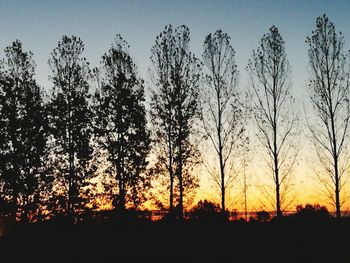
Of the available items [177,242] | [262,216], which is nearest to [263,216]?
[262,216]

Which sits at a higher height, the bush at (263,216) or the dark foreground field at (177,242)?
the bush at (263,216)

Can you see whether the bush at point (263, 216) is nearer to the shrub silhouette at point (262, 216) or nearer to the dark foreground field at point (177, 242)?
the shrub silhouette at point (262, 216)

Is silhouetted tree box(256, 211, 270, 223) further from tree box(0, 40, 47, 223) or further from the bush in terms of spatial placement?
tree box(0, 40, 47, 223)

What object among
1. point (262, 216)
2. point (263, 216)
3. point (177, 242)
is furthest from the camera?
point (262, 216)

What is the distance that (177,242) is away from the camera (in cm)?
2070

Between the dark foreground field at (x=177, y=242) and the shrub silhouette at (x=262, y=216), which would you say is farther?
the shrub silhouette at (x=262, y=216)

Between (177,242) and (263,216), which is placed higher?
(263,216)

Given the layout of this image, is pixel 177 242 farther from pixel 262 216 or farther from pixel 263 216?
pixel 262 216

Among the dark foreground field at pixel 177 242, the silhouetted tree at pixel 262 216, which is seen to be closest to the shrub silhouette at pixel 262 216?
the silhouetted tree at pixel 262 216

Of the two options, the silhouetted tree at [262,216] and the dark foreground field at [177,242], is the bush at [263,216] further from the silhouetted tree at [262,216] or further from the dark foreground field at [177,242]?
the dark foreground field at [177,242]

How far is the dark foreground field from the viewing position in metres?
17.5

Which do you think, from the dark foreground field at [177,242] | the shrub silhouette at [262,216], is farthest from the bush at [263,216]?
the dark foreground field at [177,242]

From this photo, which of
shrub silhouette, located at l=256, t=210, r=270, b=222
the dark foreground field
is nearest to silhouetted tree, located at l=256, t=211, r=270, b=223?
shrub silhouette, located at l=256, t=210, r=270, b=222

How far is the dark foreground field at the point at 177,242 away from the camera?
57.4 ft
